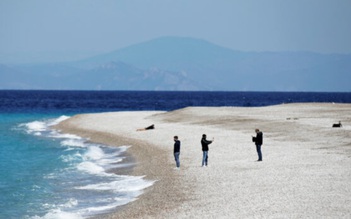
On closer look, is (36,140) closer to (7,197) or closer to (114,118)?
(114,118)

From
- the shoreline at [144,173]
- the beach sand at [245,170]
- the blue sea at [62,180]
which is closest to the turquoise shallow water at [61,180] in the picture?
the blue sea at [62,180]

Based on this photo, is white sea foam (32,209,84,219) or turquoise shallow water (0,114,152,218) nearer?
white sea foam (32,209,84,219)

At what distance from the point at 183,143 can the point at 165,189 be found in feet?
62.0

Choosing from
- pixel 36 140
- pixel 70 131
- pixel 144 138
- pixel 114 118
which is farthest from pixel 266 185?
pixel 114 118

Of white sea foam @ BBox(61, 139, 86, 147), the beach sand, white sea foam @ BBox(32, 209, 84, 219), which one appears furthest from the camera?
white sea foam @ BBox(61, 139, 86, 147)

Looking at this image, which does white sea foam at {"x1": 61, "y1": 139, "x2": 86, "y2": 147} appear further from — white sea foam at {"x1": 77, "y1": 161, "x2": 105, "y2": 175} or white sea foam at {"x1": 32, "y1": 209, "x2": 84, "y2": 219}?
white sea foam at {"x1": 32, "y1": 209, "x2": 84, "y2": 219}

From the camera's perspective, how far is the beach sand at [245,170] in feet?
75.4

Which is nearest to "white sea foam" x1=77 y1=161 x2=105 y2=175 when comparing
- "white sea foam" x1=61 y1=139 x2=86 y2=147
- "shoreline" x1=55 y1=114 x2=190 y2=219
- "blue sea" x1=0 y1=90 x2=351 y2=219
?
"blue sea" x1=0 y1=90 x2=351 y2=219

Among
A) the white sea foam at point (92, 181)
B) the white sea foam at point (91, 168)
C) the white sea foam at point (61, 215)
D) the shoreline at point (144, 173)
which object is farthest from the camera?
the white sea foam at point (91, 168)

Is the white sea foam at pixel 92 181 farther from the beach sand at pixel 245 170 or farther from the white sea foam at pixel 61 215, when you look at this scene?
the beach sand at pixel 245 170

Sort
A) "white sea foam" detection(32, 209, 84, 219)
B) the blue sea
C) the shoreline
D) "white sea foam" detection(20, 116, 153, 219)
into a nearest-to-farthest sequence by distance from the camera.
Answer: the shoreline, "white sea foam" detection(32, 209, 84, 219), "white sea foam" detection(20, 116, 153, 219), the blue sea

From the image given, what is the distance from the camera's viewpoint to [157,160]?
130 ft

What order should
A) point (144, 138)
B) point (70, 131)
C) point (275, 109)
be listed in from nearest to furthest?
point (144, 138)
point (70, 131)
point (275, 109)

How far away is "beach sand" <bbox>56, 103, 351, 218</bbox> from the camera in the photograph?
75.4ft
